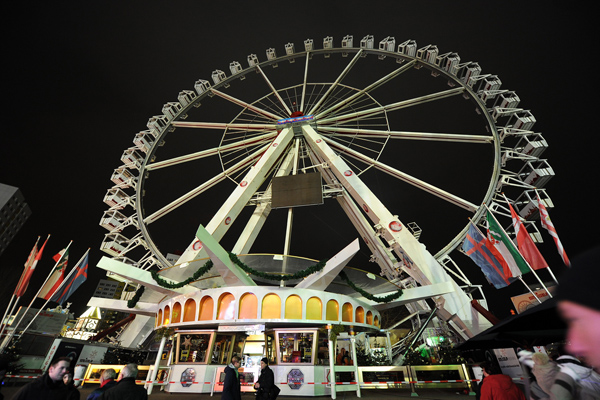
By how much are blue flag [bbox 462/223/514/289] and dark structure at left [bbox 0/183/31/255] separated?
82691 mm

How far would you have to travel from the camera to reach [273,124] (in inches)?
857

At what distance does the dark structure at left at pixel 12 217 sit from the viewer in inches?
Result: 2601

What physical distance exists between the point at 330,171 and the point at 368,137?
3.54m

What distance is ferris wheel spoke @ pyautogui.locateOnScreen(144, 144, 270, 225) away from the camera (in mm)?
18969

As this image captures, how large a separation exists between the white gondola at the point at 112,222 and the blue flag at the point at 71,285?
17.2 ft

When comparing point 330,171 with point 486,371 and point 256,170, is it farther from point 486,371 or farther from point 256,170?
point 486,371

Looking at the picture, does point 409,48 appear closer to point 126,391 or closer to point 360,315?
point 360,315

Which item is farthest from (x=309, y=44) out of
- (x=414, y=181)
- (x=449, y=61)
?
(x=414, y=181)

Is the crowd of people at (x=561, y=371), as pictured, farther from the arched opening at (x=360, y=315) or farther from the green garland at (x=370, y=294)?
the arched opening at (x=360, y=315)

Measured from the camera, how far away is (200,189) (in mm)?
19344

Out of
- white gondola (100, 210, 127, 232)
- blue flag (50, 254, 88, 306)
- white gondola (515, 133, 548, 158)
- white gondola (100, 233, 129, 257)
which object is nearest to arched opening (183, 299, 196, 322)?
blue flag (50, 254, 88, 306)

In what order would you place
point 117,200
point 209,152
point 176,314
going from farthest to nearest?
point 209,152 → point 117,200 → point 176,314

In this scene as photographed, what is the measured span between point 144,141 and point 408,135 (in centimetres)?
1801

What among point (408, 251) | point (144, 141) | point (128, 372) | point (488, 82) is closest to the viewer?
point (128, 372)
